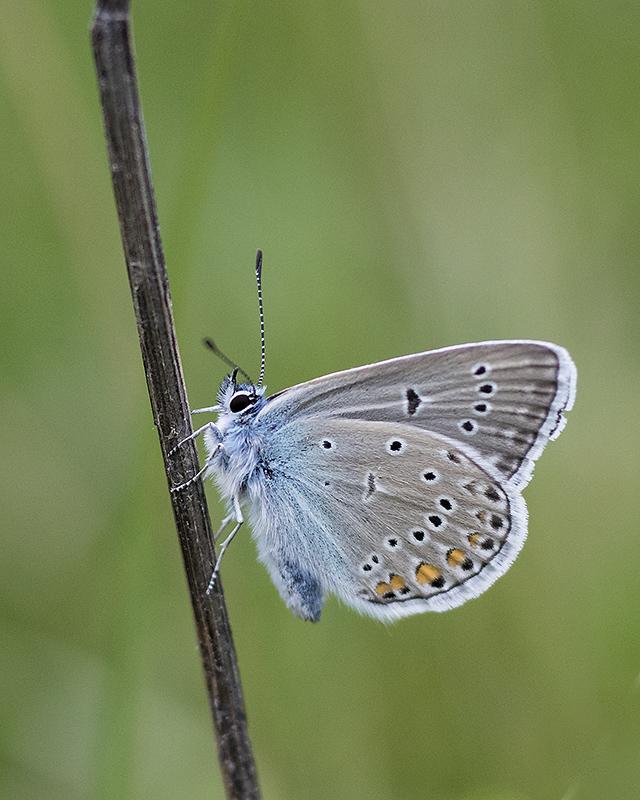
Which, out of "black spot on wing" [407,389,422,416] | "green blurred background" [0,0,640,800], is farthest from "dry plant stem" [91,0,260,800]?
"green blurred background" [0,0,640,800]

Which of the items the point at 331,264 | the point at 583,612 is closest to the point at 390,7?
the point at 331,264

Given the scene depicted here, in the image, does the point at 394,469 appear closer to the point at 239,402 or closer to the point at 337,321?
the point at 239,402

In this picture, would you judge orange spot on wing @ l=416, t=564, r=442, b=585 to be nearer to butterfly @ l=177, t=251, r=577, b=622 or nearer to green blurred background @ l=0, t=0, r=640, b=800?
butterfly @ l=177, t=251, r=577, b=622

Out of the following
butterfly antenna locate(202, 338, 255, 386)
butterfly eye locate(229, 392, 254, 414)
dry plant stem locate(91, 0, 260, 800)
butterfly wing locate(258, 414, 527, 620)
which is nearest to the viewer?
dry plant stem locate(91, 0, 260, 800)

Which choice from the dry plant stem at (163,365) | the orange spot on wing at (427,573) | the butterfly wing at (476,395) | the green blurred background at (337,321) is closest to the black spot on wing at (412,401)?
the butterfly wing at (476,395)

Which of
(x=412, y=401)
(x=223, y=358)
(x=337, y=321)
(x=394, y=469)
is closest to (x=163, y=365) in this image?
(x=223, y=358)

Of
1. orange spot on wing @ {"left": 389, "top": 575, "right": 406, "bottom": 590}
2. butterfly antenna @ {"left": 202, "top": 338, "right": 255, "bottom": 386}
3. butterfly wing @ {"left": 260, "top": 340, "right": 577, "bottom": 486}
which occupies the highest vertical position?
butterfly antenna @ {"left": 202, "top": 338, "right": 255, "bottom": 386}

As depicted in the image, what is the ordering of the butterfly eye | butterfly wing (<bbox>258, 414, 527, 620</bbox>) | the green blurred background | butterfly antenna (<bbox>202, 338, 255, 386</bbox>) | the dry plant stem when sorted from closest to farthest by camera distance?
1. the dry plant stem
2. butterfly antenna (<bbox>202, 338, 255, 386</bbox>)
3. butterfly wing (<bbox>258, 414, 527, 620</bbox>)
4. the butterfly eye
5. the green blurred background
